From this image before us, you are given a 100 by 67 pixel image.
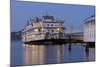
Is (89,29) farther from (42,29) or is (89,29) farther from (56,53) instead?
(42,29)

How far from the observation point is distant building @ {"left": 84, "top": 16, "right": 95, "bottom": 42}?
3559 millimetres

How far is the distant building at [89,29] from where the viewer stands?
140 inches

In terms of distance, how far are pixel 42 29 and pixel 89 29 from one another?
774mm

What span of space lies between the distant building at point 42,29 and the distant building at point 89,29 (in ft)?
1.33

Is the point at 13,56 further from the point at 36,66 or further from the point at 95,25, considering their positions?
the point at 95,25

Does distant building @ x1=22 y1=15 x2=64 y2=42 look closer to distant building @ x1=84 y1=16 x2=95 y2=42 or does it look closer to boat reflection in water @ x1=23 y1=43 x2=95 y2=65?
boat reflection in water @ x1=23 y1=43 x2=95 y2=65

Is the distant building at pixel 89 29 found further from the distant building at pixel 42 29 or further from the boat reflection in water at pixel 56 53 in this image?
the distant building at pixel 42 29

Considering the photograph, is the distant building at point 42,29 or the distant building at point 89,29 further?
the distant building at point 89,29

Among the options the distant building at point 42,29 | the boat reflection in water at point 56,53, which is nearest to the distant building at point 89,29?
the boat reflection in water at point 56,53

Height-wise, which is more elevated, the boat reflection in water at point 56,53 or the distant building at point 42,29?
the distant building at point 42,29

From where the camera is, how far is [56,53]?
3379 mm

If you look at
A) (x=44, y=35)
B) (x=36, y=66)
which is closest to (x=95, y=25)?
(x=44, y=35)
